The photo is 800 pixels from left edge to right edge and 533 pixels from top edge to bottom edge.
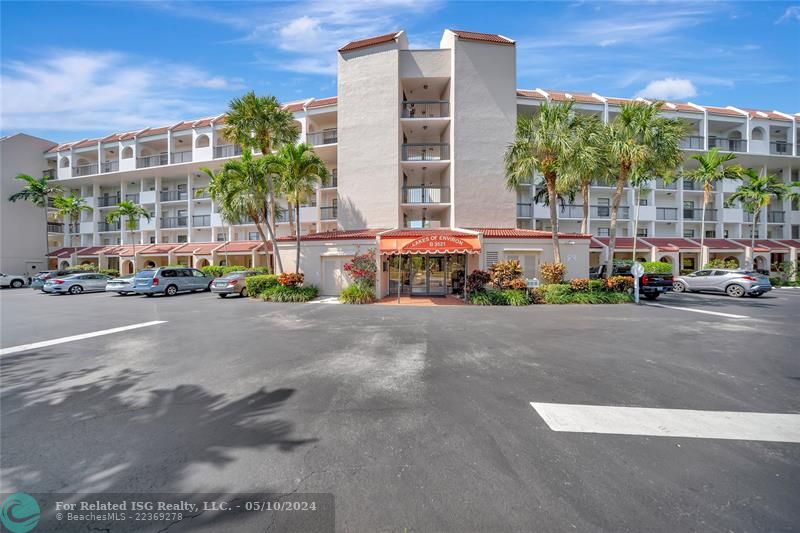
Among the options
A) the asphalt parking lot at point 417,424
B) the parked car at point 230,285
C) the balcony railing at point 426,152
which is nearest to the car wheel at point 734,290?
the asphalt parking lot at point 417,424

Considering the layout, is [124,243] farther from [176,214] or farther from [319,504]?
[319,504]

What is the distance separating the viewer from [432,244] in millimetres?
15773

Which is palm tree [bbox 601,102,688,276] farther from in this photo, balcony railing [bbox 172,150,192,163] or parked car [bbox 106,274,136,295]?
balcony railing [bbox 172,150,192,163]

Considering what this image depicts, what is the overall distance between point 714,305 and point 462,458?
1814 cm

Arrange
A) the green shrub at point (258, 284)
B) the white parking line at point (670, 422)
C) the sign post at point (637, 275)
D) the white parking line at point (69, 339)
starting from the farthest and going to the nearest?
1. the green shrub at point (258, 284)
2. the sign post at point (637, 275)
3. the white parking line at point (69, 339)
4. the white parking line at point (670, 422)

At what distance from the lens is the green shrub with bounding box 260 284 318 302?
16.9 metres

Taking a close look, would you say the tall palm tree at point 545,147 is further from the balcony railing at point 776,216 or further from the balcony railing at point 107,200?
the balcony railing at point 107,200

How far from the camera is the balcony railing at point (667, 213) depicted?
97.0 feet

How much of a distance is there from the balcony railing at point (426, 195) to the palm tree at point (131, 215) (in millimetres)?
29322

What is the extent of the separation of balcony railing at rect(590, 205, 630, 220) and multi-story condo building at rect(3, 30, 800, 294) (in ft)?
1.43

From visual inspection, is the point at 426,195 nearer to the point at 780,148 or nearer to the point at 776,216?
the point at 776,216

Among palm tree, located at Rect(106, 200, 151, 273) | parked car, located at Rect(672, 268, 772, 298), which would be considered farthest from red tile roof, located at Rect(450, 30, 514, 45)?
palm tree, located at Rect(106, 200, 151, 273)

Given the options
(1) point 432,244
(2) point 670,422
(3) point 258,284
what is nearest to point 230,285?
(3) point 258,284

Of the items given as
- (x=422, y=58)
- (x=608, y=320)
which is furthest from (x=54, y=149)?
(x=608, y=320)
